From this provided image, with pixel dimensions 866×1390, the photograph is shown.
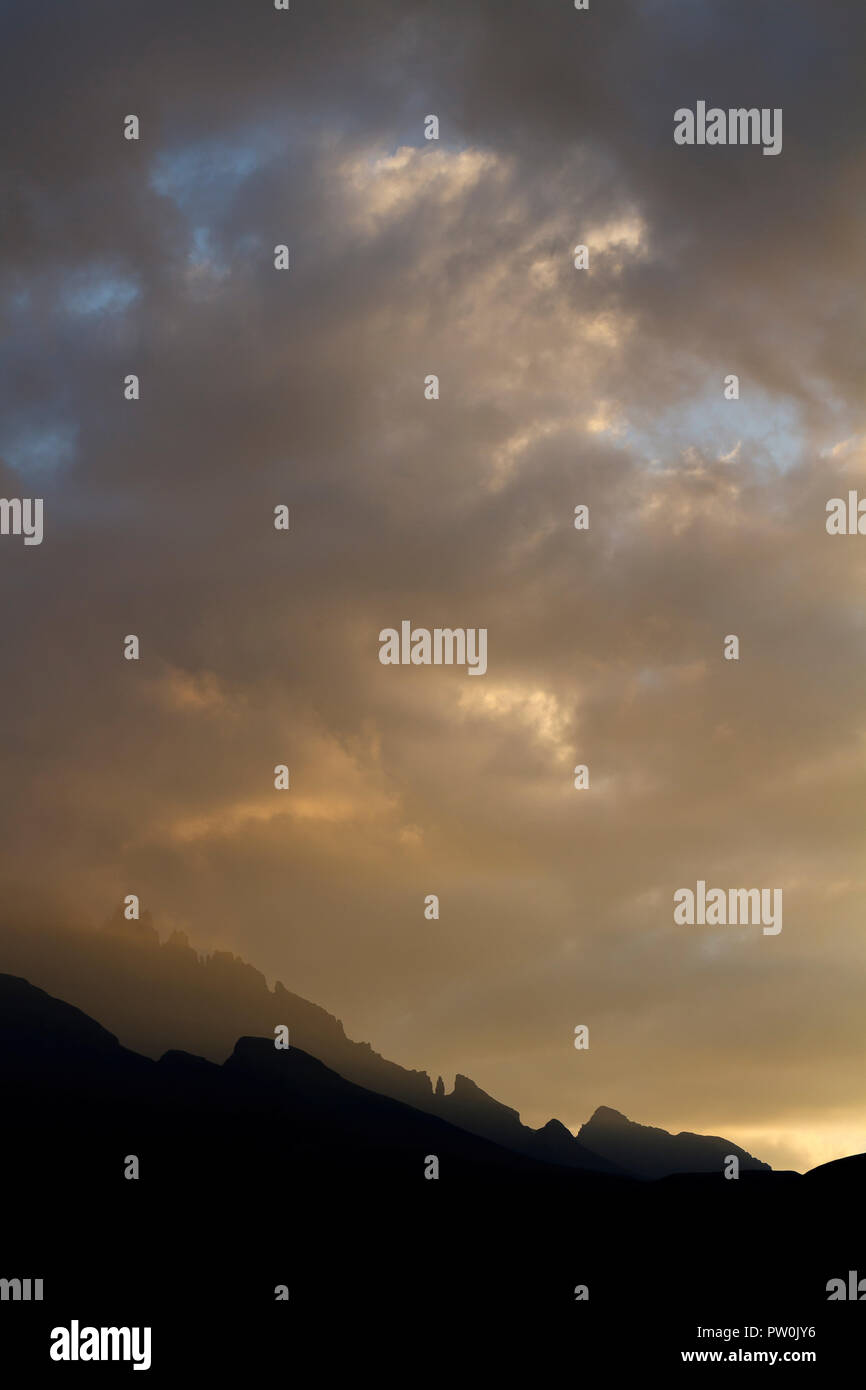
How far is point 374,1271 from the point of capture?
199m
